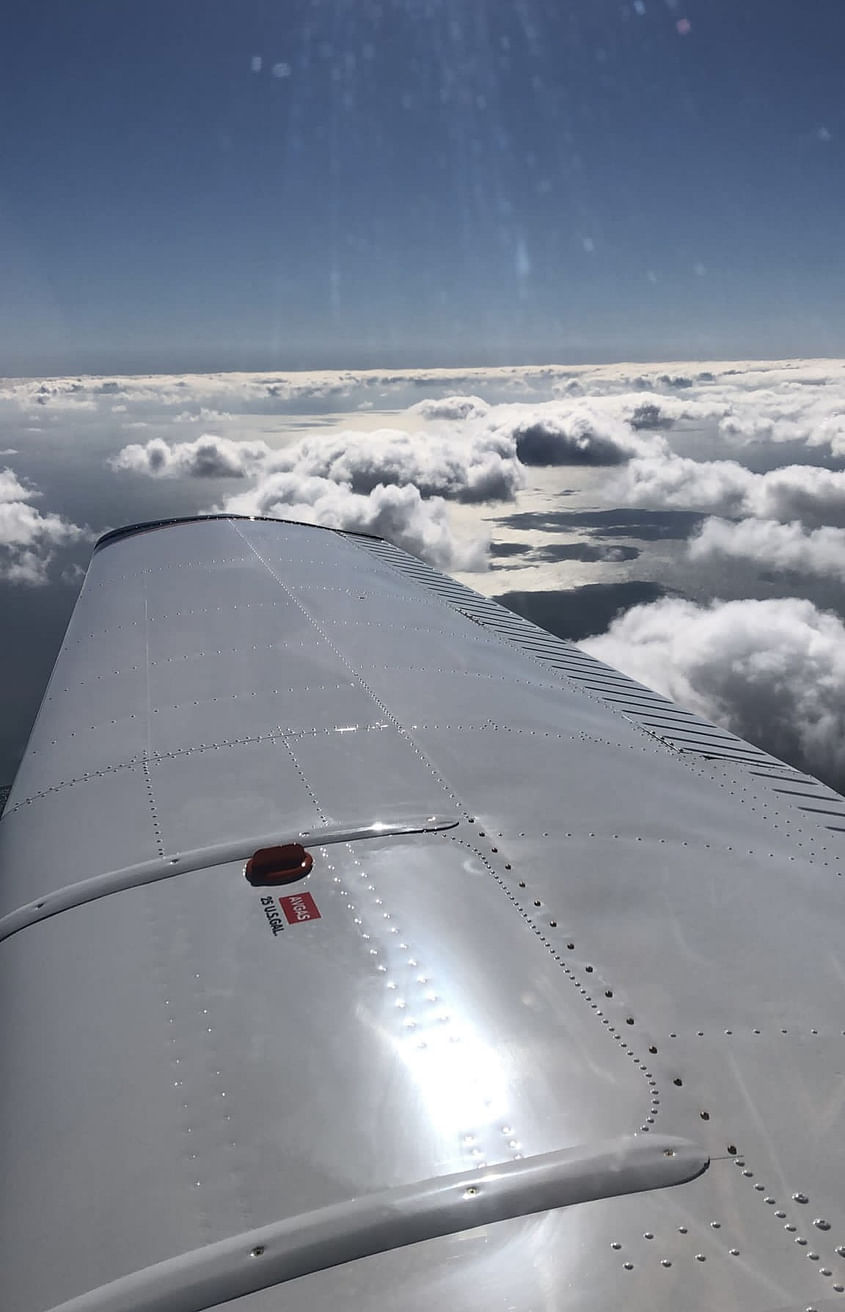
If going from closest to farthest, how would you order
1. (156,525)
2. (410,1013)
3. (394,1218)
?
1. (394,1218)
2. (410,1013)
3. (156,525)

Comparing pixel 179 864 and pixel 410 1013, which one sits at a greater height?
pixel 179 864

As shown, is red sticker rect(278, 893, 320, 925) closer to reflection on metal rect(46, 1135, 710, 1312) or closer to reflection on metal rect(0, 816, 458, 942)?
reflection on metal rect(0, 816, 458, 942)

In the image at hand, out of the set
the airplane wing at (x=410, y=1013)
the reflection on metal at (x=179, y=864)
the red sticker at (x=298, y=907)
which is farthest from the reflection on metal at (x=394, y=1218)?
the reflection on metal at (x=179, y=864)

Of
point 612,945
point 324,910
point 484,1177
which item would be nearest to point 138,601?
point 324,910

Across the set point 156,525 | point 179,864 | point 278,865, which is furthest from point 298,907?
point 156,525

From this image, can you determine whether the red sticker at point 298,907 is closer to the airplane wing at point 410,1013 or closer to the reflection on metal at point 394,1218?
the airplane wing at point 410,1013

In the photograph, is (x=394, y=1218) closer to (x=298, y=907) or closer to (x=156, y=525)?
(x=298, y=907)

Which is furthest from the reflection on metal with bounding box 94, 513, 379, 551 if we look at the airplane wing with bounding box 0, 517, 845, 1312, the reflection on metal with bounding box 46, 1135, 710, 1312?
the reflection on metal with bounding box 46, 1135, 710, 1312
